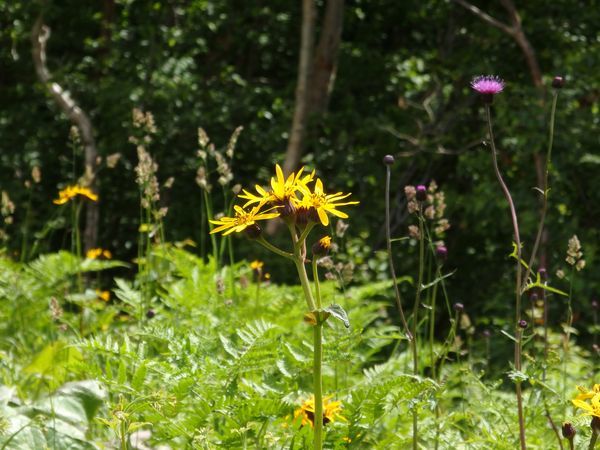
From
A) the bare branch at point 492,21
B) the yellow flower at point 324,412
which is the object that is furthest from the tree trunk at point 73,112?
the yellow flower at point 324,412

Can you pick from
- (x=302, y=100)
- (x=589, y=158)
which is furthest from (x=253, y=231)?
(x=302, y=100)

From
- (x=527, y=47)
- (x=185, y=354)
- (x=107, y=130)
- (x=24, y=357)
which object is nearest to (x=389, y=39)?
(x=527, y=47)

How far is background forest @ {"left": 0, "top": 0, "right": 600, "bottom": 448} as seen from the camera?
6.25 meters

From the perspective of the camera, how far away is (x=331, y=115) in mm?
7309

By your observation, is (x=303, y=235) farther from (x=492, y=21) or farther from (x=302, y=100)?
(x=302, y=100)

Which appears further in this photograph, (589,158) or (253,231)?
(589,158)

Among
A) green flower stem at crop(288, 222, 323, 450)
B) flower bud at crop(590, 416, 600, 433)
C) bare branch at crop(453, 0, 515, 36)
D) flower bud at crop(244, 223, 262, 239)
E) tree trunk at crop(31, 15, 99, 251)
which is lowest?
tree trunk at crop(31, 15, 99, 251)

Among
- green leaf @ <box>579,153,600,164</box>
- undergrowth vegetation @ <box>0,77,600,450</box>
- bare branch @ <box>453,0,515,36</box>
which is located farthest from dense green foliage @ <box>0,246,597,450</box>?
bare branch @ <box>453,0,515,36</box>

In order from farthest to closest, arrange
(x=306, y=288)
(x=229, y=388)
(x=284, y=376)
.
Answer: (x=284, y=376), (x=229, y=388), (x=306, y=288)

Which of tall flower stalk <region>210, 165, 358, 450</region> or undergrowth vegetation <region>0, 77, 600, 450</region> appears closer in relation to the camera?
tall flower stalk <region>210, 165, 358, 450</region>

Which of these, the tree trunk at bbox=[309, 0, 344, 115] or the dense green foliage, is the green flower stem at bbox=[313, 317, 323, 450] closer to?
the dense green foliage

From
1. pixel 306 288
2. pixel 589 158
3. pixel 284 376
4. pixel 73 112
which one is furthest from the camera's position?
pixel 73 112

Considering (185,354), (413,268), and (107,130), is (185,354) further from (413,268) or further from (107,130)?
(107,130)

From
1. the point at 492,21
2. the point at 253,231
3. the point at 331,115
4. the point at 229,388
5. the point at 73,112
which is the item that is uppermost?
the point at 492,21
